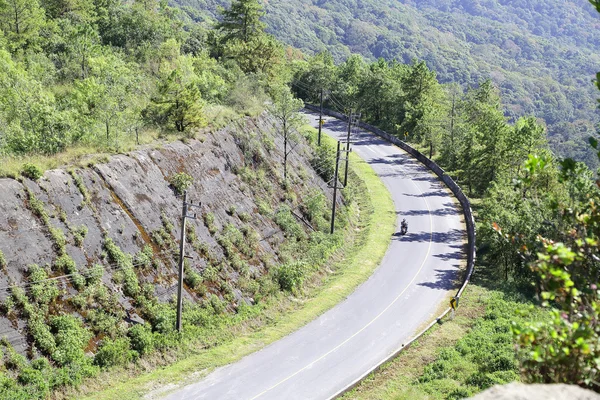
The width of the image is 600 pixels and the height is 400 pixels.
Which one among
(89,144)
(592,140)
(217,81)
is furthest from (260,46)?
(592,140)

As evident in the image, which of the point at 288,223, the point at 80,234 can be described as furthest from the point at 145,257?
the point at 288,223

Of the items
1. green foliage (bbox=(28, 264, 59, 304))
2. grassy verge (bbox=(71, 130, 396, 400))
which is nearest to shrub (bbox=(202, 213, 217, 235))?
grassy verge (bbox=(71, 130, 396, 400))

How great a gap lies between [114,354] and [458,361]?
14.2 metres

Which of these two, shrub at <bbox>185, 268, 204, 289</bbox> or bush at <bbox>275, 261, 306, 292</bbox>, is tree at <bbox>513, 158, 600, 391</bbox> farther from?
Result: bush at <bbox>275, 261, 306, 292</bbox>

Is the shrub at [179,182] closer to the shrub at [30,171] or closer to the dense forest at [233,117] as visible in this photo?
the dense forest at [233,117]

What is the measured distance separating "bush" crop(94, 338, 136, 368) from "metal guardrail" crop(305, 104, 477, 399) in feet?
27.8

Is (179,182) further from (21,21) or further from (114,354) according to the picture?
(21,21)

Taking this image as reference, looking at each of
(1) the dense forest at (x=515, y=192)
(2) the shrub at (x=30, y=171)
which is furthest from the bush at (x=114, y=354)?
(1) the dense forest at (x=515, y=192)

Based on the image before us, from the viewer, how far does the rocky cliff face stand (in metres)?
21.4

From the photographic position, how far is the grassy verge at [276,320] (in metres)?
21.5

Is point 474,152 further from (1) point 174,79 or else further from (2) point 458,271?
(1) point 174,79

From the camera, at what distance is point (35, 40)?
4328 cm

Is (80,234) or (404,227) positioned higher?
(80,234)

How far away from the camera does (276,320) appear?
29062mm
